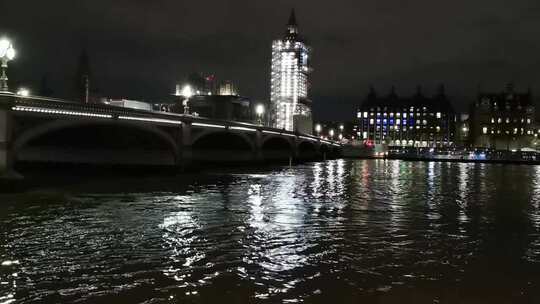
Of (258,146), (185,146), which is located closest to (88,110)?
(185,146)

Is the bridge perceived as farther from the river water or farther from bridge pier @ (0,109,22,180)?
the river water

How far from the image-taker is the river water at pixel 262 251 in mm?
13825

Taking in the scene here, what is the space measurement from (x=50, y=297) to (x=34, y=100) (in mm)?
30515

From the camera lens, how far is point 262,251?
733 inches

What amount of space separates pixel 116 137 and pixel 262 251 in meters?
55.4

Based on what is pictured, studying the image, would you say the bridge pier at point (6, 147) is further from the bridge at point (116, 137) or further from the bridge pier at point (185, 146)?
the bridge pier at point (185, 146)

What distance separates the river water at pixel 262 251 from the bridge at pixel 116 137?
287 inches

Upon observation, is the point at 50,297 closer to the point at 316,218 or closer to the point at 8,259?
the point at 8,259

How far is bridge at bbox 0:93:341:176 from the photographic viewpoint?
39.2 metres

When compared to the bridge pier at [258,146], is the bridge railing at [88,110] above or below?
above

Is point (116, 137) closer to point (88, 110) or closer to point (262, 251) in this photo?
point (88, 110)

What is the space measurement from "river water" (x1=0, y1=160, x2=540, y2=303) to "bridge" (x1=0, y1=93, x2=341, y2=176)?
7.28 metres

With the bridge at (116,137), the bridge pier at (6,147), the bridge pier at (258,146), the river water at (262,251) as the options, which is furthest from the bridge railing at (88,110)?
the bridge pier at (258,146)

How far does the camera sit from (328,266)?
54.7 feet
